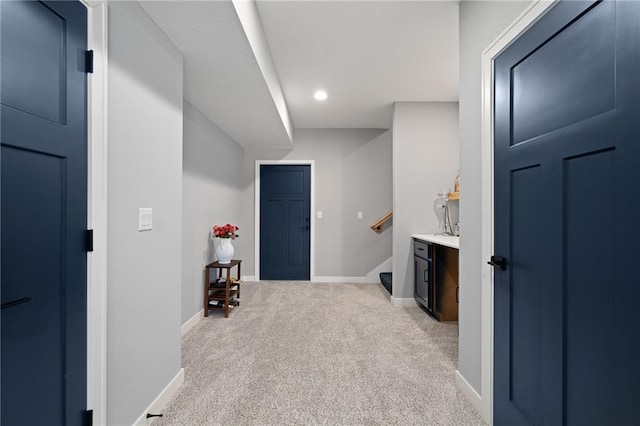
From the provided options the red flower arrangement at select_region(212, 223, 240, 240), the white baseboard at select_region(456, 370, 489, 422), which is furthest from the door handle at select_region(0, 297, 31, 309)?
the red flower arrangement at select_region(212, 223, 240, 240)

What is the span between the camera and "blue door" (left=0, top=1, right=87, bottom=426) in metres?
0.88

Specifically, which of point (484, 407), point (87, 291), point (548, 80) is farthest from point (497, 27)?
point (87, 291)

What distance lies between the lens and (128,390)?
135 centimetres

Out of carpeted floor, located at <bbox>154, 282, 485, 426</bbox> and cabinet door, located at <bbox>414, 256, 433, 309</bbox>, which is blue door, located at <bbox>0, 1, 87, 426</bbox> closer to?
carpeted floor, located at <bbox>154, 282, 485, 426</bbox>

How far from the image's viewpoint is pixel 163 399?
5.33ft

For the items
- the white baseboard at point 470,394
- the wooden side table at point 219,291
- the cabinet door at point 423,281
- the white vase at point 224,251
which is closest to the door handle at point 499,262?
the white baseboard at point 470,394

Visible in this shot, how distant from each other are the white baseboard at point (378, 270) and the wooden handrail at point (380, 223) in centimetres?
51

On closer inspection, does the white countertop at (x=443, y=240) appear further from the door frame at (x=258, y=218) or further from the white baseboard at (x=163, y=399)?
the white baseboard at (x=163, y=399)

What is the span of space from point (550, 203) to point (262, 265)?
13.6ft

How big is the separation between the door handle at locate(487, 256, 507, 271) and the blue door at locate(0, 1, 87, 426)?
1806 mm

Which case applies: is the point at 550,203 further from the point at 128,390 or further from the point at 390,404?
the point at 128,390

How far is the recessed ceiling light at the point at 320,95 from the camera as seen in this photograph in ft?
10.8

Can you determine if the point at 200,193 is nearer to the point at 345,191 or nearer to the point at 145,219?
the point at 145,219

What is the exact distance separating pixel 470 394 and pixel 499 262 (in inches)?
33.4
